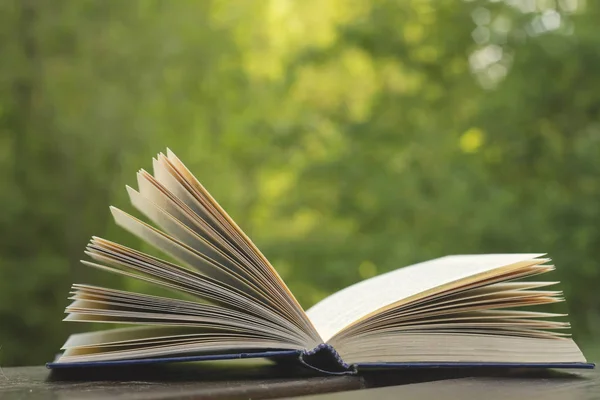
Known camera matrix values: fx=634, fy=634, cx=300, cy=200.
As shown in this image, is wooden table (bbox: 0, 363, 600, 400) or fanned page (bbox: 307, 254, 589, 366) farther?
fanned page (bbox: 307, 254, 589, 366)

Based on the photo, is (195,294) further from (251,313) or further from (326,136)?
(326,136)

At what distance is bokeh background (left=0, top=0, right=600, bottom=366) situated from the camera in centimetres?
262

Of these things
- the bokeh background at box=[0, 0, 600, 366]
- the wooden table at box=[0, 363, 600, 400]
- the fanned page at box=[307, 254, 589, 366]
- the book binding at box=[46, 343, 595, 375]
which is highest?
the bokeh background at box=[0, 0, 600, 366]

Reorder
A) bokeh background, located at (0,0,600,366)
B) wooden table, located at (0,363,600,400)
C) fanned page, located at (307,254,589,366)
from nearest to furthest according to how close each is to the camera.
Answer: wooden table, located at (0,363,600,400), fanned page, located at (307,254,589,366), bokeh background, located at (0,0,600,366)

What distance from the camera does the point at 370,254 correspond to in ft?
9.21

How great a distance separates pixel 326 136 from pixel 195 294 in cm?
247

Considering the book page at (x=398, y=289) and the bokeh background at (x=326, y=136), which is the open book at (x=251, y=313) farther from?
the bokeh background at (x=326, y=136)

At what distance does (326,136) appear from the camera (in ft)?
9.98

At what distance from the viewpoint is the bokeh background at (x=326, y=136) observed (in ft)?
8.61

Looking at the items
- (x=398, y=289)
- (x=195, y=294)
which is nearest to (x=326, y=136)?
(x=398, y=289)

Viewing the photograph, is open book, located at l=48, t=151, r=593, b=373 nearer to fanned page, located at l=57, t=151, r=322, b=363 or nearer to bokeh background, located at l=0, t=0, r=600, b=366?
fanned page, located at l=57, t=151, r=322, b=363

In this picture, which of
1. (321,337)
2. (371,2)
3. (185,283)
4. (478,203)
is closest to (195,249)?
(185,283)

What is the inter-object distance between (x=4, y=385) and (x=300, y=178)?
2.47 m

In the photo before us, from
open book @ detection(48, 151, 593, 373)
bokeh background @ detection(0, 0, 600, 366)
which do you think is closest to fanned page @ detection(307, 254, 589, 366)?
open book @ detection(48, 151, 593, 373)
